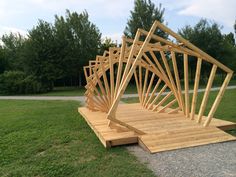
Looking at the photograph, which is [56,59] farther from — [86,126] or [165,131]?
[165,131]

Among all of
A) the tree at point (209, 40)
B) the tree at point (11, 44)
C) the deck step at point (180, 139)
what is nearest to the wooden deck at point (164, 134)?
the deck step at point (180, 139)

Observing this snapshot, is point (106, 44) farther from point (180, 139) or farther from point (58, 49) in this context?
point (180, 139)

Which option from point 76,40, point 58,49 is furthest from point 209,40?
point 58,49

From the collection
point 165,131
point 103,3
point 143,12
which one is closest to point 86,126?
point 165,131

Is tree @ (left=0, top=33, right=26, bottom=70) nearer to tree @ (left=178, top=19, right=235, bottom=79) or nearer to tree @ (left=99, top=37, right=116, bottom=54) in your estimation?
tree @ (left=99, top=37, right=116, bottom=54)

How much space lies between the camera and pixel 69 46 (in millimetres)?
28000

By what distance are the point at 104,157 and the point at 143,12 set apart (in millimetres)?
25927

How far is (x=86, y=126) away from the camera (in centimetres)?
770

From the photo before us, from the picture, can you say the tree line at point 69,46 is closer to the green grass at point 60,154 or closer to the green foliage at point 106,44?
the green foliage at point 106,44

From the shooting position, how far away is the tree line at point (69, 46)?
84.1ft

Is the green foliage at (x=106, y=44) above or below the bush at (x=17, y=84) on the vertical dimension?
above

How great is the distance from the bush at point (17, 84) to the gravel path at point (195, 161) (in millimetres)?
21386

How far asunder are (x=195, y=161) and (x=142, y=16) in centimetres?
2593

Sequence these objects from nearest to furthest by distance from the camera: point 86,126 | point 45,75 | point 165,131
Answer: point 165,131 → point 86,126 → point 45,75
